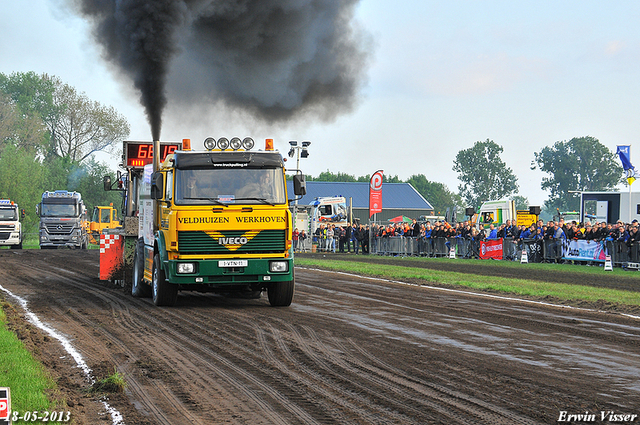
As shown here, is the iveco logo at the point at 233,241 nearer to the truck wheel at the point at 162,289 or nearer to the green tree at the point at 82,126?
the truck wheel at the point at 162,289

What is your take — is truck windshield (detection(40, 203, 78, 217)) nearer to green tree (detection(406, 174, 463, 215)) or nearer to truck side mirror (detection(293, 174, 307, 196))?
truck side mirror (detection(293, 174, 307, 196))

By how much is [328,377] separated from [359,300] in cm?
798

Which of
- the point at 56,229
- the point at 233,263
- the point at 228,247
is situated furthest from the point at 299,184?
the point at 56,229

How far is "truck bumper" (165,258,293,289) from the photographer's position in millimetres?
12766

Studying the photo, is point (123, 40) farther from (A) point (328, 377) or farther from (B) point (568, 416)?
(B) point (568, 416)

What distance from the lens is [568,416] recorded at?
231 inches

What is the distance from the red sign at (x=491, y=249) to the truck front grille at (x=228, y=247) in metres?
20.6

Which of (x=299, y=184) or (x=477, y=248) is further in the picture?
(x=477, y=248)

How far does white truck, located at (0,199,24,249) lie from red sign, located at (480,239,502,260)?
29.4 meters

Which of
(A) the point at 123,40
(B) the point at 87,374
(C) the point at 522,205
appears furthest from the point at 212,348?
(C) the point at 522,205

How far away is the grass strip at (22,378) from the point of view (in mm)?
5977

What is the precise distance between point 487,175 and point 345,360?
137 metres

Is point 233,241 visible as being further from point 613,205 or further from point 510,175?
point 510,175

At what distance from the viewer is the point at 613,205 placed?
34656 mm
